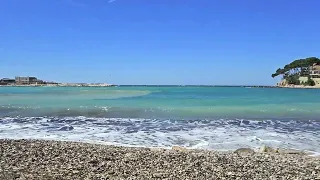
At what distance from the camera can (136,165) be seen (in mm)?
6617

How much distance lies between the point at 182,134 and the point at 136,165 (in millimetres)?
6286

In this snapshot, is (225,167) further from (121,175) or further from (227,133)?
(227,133)

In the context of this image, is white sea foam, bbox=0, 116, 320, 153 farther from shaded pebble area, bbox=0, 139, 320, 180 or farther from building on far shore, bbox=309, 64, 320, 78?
building on far shore, bbox=309, 64, 320, 78

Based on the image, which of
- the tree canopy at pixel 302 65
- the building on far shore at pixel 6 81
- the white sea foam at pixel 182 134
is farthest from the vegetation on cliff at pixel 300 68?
the building on far shore at pixel 6 81

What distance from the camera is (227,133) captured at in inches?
515

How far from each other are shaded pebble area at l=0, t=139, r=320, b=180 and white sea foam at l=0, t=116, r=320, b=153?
9.25 feet

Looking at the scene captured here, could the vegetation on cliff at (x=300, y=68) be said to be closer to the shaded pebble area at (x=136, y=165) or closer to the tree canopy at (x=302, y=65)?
the tree canopy at (x=302, y=65)

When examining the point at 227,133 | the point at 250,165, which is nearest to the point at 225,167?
the point at 250,165

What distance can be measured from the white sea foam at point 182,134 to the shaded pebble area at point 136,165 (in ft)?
9.25

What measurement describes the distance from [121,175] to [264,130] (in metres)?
9.49

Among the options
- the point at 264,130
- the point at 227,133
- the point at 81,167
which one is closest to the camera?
the point at 81,167

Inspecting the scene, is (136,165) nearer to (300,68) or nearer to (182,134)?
(182,134)

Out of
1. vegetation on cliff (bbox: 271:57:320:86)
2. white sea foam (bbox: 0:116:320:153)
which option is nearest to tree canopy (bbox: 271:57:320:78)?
vegetation on cliff (bbox: 271:57:320:86)

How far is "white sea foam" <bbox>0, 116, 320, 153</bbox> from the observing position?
429 inches
